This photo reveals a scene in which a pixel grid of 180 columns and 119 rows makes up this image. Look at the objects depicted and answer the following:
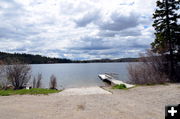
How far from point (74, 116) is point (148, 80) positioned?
1324 centimetres

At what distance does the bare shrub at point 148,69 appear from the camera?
17141 mm

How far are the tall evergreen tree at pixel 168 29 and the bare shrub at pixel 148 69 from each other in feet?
3.58

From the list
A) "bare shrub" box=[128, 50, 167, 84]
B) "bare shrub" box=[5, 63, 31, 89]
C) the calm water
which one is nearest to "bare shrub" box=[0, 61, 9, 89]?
"bare shrub" box=[5, 63, 31, 89]

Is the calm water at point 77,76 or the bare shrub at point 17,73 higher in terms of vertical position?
the bare shrub at point 17,73

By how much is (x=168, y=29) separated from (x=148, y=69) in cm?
490

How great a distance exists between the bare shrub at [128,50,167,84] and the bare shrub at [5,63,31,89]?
40.4ft

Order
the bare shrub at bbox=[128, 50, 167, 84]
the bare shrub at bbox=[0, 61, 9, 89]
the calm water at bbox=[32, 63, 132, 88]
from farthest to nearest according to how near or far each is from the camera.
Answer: the calm water at bbox=[32, 63, 132, 88] < the bare shrub at bbox=[128, 50, 167, 84] < the bare shrub at bbox=[0, 61, 9, 89]

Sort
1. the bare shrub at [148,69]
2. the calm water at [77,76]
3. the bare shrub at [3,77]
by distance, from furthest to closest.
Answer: the calm water at [77,76] < the bare shrub at [148,69] < the bare shrub at [3,77]

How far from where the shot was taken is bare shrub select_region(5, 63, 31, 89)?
16.1m

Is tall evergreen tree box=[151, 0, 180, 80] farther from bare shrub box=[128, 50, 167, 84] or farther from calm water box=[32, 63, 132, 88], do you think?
calm water box=[32, 63, 132, 88]

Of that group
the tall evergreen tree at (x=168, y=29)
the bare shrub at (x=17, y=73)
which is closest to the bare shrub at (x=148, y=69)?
the tall evergreen tree at (x=168, y=29)

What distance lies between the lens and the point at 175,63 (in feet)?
57.8

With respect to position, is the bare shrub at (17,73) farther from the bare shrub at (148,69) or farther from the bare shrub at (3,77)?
the bare shrub at (148,69)

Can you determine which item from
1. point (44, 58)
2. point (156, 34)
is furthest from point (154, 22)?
point (44, 58)
